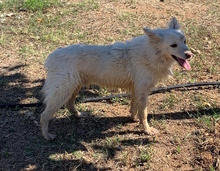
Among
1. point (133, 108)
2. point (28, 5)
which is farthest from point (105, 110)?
point (28, 5)

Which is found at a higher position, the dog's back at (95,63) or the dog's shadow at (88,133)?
the dog's back at (95,63)

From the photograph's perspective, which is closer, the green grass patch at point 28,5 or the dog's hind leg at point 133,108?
the dog's hind leg at point 133,108

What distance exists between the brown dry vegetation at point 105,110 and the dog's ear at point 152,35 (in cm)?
118

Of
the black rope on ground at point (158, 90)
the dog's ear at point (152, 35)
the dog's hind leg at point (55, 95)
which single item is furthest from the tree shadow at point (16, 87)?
the dog's ear at point (152, 35)

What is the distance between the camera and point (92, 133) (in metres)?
4.51

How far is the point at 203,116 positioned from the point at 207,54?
6.36 feet

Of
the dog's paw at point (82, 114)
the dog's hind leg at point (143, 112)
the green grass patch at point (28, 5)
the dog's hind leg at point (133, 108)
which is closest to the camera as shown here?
the dog's hind leg at point (143, 112)

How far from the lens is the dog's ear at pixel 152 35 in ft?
13.1

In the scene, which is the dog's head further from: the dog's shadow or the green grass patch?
the green grass patch

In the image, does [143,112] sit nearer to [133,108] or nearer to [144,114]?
[144,114]

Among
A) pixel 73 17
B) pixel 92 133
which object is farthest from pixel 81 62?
pixel 73 17

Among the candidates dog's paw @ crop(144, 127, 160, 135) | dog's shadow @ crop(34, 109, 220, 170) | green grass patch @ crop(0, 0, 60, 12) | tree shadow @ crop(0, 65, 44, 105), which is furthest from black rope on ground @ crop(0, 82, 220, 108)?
green grass patch @ crop(0, 0, 60, 12)

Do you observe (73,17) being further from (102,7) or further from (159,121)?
(159,121)

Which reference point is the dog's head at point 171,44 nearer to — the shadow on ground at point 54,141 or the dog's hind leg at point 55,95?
the shadow on ground at point 54,141
